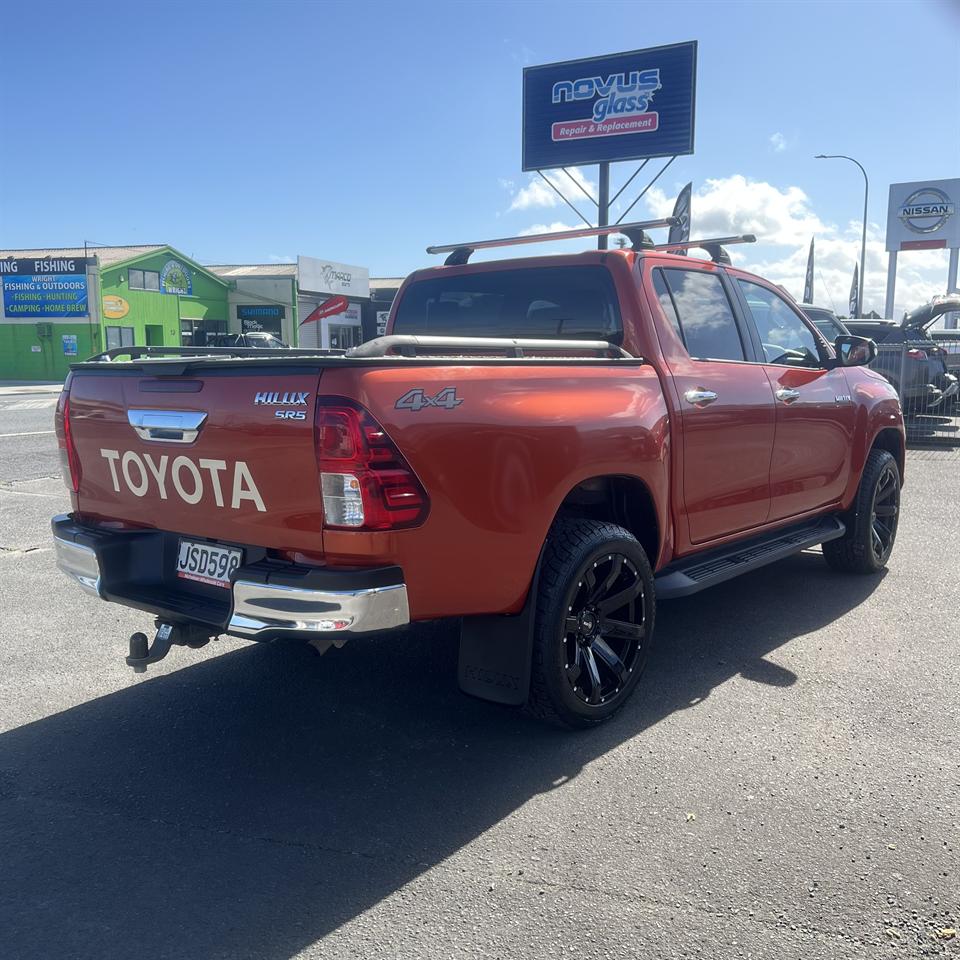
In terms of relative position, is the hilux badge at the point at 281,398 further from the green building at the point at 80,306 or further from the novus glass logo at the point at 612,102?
the green building at the point at 80,306

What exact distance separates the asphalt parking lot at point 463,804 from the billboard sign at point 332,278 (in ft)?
149

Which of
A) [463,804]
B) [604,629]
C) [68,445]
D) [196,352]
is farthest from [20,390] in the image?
[463,804]

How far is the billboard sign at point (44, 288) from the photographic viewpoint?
122 ft

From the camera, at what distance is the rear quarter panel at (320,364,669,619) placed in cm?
282

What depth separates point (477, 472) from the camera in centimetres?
302

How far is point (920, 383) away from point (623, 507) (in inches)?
440

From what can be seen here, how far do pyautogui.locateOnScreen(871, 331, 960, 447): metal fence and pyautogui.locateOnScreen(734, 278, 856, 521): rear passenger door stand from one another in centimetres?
853

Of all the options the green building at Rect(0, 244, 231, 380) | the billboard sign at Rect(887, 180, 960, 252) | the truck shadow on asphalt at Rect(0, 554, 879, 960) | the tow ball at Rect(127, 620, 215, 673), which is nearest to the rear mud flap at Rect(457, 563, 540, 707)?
the truck shadow on asphalt at Rect(0, 554, 879, 960)

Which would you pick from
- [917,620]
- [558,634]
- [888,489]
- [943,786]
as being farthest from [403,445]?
[888,489]

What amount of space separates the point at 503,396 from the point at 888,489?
4.09m

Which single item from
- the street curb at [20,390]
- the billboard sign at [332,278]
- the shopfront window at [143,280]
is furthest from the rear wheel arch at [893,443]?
the billboard sign at [332,278]

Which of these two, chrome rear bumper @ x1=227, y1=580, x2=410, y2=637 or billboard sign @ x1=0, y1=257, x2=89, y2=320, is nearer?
chrome rear bumper @ x1=227, y1=580, x2=410, y2=637

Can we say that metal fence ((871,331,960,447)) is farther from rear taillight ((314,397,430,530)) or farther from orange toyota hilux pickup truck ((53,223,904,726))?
rear taillight ((314,397,430,530))

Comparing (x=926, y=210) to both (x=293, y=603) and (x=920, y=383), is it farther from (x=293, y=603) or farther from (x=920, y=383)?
(x=293, y=603)
